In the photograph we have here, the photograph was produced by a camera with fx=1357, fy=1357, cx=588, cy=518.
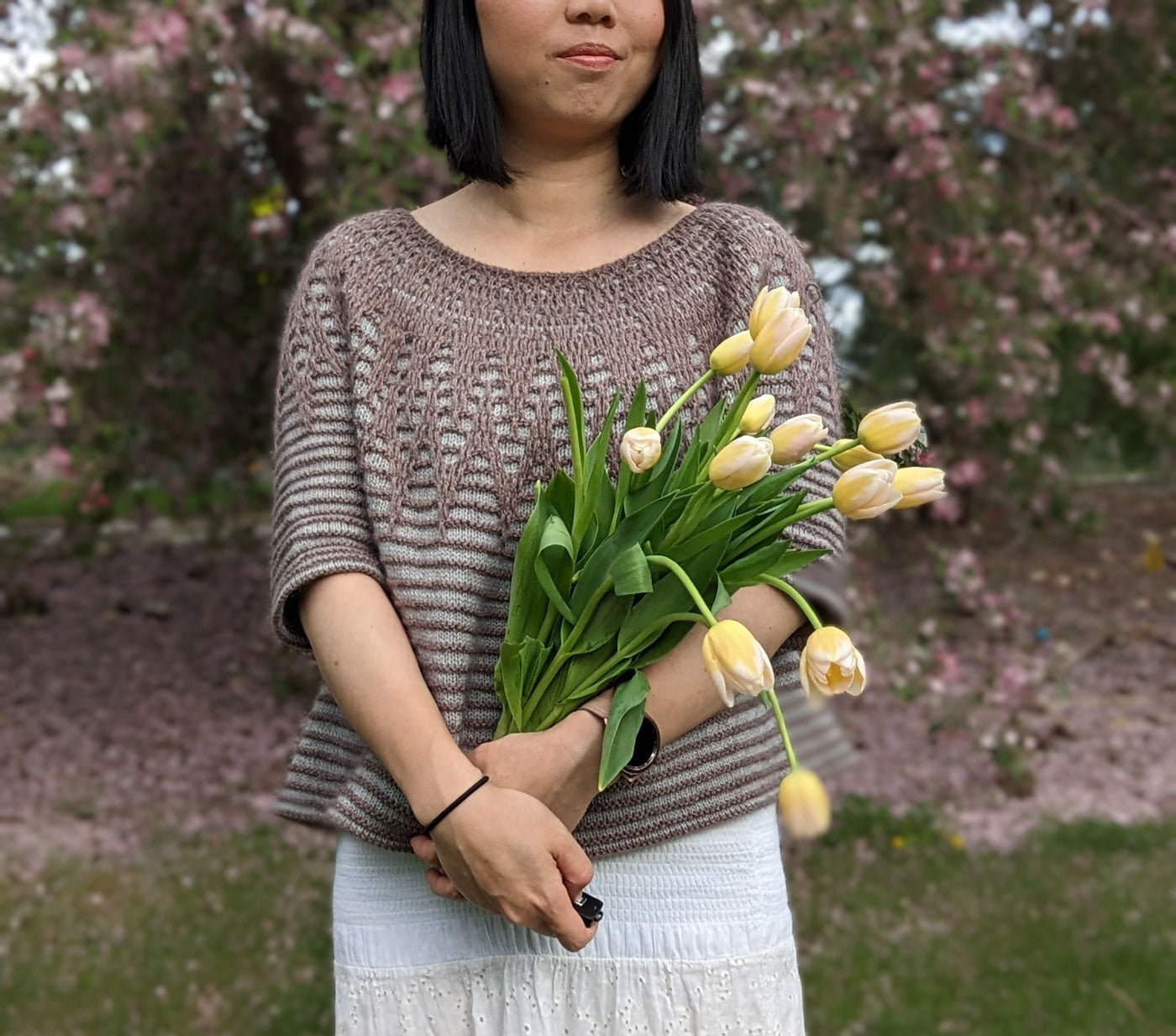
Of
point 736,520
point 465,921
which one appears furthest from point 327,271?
point 465,921

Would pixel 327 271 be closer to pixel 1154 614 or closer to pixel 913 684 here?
pixel 913 684

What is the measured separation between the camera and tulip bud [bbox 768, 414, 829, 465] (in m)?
1.10

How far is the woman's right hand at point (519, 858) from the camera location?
1.18 m

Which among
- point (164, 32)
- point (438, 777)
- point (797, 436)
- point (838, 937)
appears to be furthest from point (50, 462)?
point (797, 436)

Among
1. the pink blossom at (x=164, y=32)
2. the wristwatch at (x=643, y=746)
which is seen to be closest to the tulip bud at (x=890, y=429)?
the wristwatch at (x=643, y=746)

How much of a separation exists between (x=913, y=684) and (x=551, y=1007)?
3150 mm

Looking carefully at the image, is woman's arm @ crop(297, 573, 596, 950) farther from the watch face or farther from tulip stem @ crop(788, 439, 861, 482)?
tulip stem @ crop(788, 439, 861, 482)

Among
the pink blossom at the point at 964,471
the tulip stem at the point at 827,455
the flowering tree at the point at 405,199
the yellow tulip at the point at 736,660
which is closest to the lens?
the yellow tulip at the point at 736,660

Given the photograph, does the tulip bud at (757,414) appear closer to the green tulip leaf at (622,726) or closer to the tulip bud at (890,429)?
the tulip bud at (890,429)

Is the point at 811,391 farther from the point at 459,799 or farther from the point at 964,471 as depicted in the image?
the point at 964,471

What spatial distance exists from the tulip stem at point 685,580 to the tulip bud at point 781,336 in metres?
0.18

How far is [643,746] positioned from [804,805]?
25cm

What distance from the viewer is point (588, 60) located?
134cm

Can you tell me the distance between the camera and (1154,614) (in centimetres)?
652
